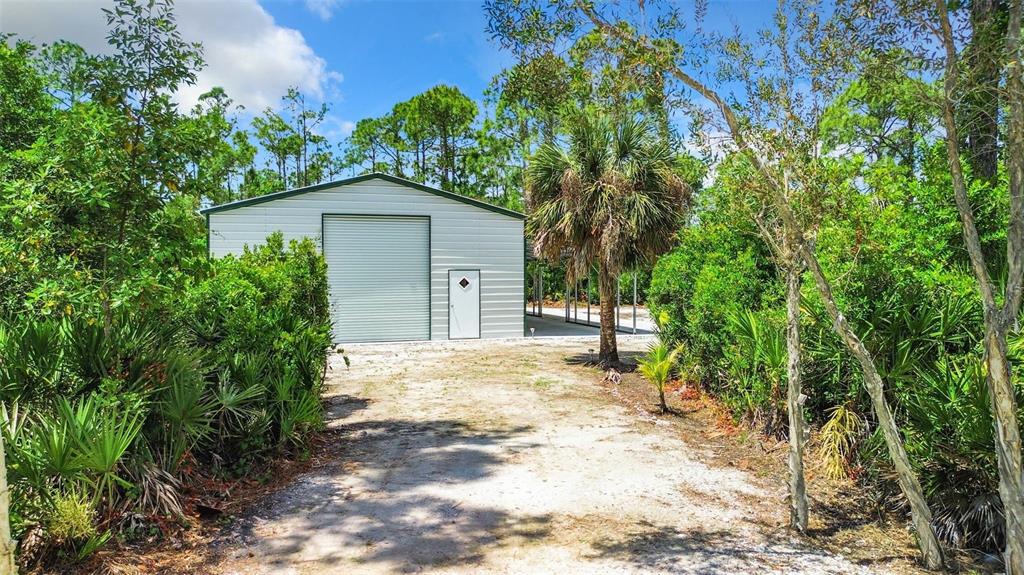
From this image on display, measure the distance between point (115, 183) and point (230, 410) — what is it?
7.33ft

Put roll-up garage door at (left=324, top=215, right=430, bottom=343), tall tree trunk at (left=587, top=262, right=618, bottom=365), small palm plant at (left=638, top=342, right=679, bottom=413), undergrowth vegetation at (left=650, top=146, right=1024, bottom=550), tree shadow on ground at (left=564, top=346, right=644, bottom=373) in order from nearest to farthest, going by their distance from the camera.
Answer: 1. undergrowth vegetation at (left=650, top=146, right=1024, bottom=550)
2. small palm plant at (left=638, top=342, right=679, bottom=413)
3. tall tree trunk at (left=587, top=262, right=618, bottom=365)
4. tree shadow on ground at (left=564, top=346, right=644, bottom=373)
5. roll-up garage door at (left=324, top=215, right=430, bottom=343)

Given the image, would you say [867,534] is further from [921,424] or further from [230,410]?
[230,410]

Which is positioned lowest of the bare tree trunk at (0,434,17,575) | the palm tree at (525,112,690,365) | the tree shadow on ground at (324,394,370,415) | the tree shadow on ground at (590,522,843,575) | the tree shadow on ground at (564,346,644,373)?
the tree shadow on ground at (590,522,843,575)

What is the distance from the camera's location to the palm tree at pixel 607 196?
10.9 m

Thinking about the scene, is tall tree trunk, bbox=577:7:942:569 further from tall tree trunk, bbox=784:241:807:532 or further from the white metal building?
the white metal building

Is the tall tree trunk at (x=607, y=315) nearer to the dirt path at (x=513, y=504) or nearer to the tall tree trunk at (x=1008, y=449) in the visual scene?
the dirt path at (x=513, y=504)

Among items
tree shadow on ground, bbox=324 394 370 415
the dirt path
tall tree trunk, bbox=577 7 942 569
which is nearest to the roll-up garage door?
tree shadow on ground, bbox=324 394 370 415

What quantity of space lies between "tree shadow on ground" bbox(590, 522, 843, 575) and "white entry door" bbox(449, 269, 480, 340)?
13.0 metres

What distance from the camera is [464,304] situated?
677 inches

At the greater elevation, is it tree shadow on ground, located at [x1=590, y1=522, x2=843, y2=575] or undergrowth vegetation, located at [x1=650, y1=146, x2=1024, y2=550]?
undergrowth vegetation, located at [x1=650, y1=146, x2=1024, y2=550]

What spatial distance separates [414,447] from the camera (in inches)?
257

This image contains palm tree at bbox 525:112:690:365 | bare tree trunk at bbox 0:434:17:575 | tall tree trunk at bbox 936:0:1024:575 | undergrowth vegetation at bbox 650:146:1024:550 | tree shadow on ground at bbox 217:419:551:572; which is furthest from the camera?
palm tree at bbox 525:112:690:365

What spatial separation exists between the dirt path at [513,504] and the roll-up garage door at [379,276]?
8.05 m

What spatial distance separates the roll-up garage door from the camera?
53.3 ft
